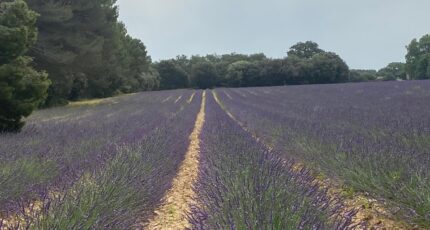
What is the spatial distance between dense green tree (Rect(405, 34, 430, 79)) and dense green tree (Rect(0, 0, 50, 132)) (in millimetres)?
66936

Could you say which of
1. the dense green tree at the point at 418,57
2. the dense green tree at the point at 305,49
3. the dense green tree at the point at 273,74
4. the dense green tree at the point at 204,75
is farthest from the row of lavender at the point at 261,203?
the dense green tree at the point at 305,49

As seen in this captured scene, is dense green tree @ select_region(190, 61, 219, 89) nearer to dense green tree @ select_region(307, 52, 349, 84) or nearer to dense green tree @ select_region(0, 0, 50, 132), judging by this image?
dense green tree @ select_region(307, 52, 349, 84)

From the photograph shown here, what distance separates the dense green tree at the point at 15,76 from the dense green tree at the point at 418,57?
66936 mm

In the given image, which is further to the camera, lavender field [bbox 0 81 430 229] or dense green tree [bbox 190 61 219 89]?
dense green tree [bbox 190 61 219 89]

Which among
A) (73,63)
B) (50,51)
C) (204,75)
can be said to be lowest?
(204,75)

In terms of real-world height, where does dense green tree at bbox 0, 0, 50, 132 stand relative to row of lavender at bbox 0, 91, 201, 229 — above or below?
above

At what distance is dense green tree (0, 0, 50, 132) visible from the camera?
9031mm

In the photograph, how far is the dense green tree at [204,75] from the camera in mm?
76500

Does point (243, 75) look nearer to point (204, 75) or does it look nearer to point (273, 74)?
point (273, 74)

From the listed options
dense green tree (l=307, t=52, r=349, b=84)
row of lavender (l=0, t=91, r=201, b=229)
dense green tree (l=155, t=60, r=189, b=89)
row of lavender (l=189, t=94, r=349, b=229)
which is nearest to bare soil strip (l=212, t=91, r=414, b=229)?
row of lavender (l=189, t=94, r=349, b=229)

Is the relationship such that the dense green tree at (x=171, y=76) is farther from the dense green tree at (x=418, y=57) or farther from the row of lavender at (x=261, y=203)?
the row of lavender at (x=261, y=203)

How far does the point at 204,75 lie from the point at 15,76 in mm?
67600

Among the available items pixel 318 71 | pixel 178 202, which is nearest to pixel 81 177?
pixel 178 202

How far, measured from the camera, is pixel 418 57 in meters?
75.5
